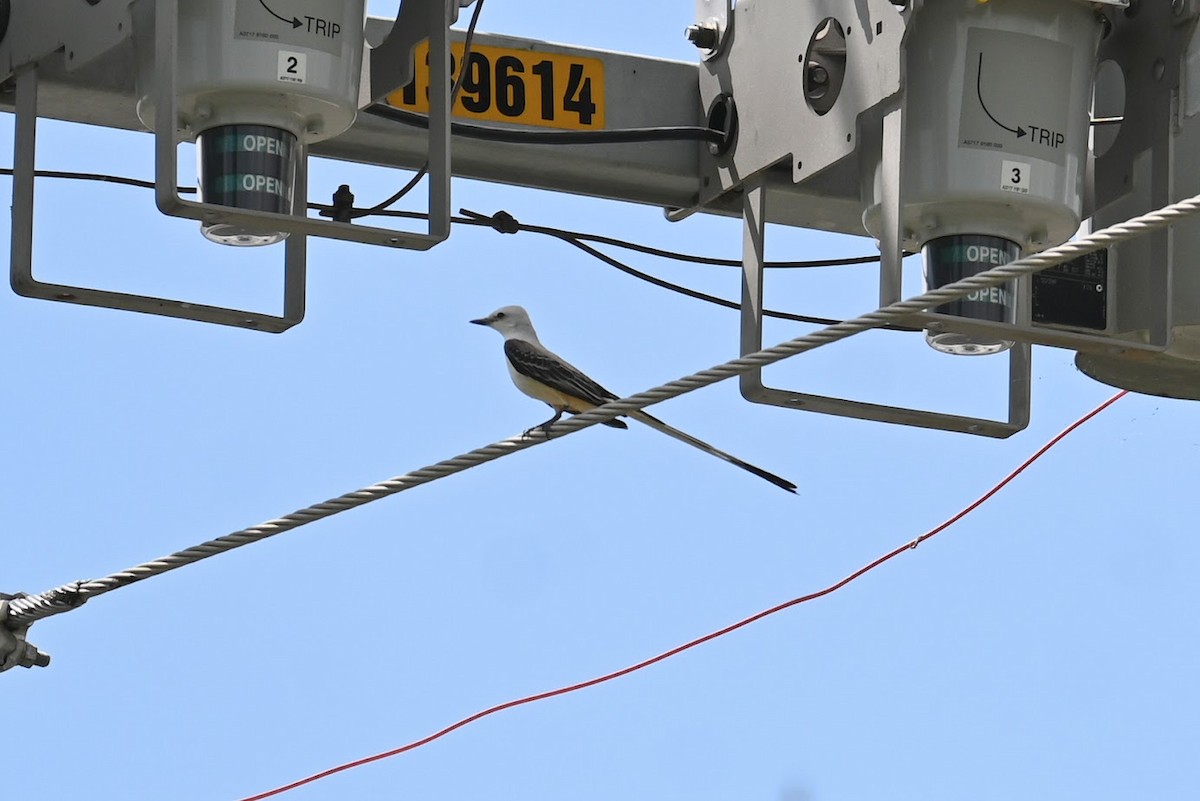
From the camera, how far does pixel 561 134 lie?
6.67 metres

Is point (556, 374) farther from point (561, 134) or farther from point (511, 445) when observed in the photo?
point (511, 445)

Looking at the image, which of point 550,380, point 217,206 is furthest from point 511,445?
point 550,380

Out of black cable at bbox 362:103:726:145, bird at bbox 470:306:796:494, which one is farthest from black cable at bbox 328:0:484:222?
bird at bbox 470:306:796:494

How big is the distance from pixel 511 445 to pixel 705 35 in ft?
5.50

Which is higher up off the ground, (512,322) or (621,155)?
(621,155)

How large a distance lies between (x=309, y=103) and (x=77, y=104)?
70 cm

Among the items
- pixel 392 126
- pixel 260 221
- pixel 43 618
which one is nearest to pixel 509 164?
pixel 392 126

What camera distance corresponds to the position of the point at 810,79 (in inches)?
257

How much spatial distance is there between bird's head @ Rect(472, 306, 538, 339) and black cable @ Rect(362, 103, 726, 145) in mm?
2223

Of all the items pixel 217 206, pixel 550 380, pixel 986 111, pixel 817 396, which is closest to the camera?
pixel 217 206

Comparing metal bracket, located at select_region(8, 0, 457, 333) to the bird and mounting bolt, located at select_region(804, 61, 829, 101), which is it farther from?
the bird

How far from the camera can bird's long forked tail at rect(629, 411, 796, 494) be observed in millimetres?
7070

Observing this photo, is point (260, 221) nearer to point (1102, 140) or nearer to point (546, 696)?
point (1102, 140)

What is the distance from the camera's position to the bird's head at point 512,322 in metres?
9.10
